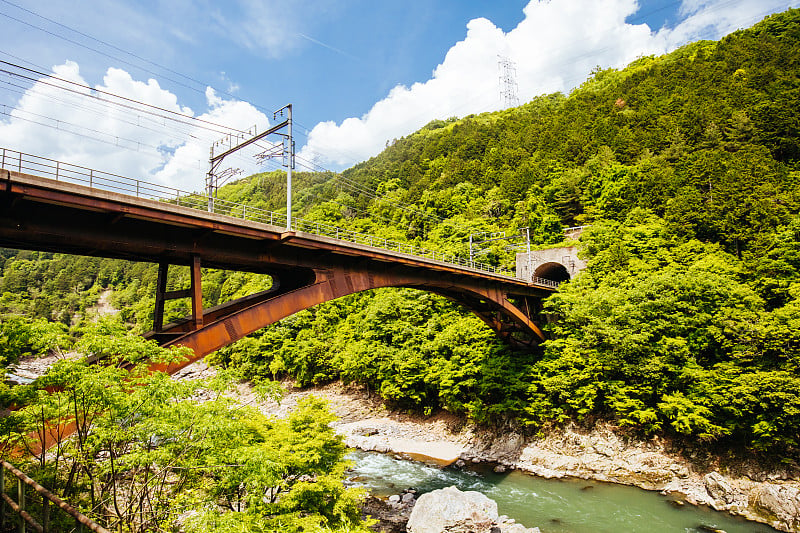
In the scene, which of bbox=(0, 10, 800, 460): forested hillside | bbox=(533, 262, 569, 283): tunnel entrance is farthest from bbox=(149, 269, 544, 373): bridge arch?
bbox=(533, 262, 569, 283): tunnel entrance

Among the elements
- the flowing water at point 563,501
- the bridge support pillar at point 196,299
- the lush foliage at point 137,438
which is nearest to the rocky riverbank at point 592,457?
the flowing water at point 563,501

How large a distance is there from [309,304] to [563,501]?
43.3 ft

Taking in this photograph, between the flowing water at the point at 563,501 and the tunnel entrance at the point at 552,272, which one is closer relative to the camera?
the flowing water at the point at 563,501

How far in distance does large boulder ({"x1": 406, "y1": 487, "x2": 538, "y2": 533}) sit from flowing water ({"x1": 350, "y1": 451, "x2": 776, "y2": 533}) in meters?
1.95

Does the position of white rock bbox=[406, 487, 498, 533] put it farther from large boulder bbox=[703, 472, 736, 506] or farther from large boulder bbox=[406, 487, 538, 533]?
large boulder bbox=[703, 472, 736, 506]

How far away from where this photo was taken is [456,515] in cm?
1338

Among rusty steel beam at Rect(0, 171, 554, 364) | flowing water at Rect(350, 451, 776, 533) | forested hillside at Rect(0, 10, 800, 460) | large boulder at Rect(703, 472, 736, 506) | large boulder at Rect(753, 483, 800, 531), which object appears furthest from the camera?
forested hillside at Rect(0, 10, 800, 460)

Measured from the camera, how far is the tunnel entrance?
109 feet

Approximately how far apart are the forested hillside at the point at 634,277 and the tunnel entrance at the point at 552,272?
3242 millimetres

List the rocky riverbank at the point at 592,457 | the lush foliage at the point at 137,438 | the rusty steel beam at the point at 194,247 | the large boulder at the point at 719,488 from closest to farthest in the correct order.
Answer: the lush foliage at the point at 137,438 < the rusty steel beam at the point at 194,247 < the rocky riverbank at the point at 592,457 < the large boulder at the point at 719,488

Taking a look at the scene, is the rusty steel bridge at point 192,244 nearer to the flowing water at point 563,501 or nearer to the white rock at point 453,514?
the white rock at point 453,514

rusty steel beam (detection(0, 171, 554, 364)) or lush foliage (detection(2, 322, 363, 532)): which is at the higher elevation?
→ rusty steel beam (detection(0, 171, 554, 364))

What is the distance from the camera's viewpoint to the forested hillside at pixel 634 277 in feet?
57.7

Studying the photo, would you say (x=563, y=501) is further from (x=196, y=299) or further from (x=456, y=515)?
(x=196, y=299)
